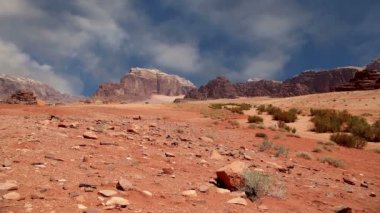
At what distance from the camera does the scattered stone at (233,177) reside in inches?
305

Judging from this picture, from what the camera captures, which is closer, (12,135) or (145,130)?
(12,135)

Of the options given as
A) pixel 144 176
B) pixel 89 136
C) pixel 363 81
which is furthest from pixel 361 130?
pixel 363 81

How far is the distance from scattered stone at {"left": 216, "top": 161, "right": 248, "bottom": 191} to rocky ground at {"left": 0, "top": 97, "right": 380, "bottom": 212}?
10.1 inches

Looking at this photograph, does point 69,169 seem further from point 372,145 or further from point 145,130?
point 372,145

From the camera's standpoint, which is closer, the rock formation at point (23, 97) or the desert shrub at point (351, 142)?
the desert shrub at point (351, 142)

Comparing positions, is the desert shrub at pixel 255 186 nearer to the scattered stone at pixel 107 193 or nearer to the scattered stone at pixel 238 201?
the scattered stone at pixel 238 201

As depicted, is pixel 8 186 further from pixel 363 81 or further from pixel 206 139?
pixel 363 81

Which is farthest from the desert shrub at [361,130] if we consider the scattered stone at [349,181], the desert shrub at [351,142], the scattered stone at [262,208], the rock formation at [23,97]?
the rock formation at [23,97]

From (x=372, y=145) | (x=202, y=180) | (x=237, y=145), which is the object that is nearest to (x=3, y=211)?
(x=202, y=180)

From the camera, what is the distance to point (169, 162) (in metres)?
9.23

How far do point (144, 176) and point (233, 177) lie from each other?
5.74ft

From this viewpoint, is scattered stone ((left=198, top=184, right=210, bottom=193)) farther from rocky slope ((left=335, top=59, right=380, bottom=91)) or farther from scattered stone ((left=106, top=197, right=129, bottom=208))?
rocky slope ((left=335, top=59, right=380, bottom=91))

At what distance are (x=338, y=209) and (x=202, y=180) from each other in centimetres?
265

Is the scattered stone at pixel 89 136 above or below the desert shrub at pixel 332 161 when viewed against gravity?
above
